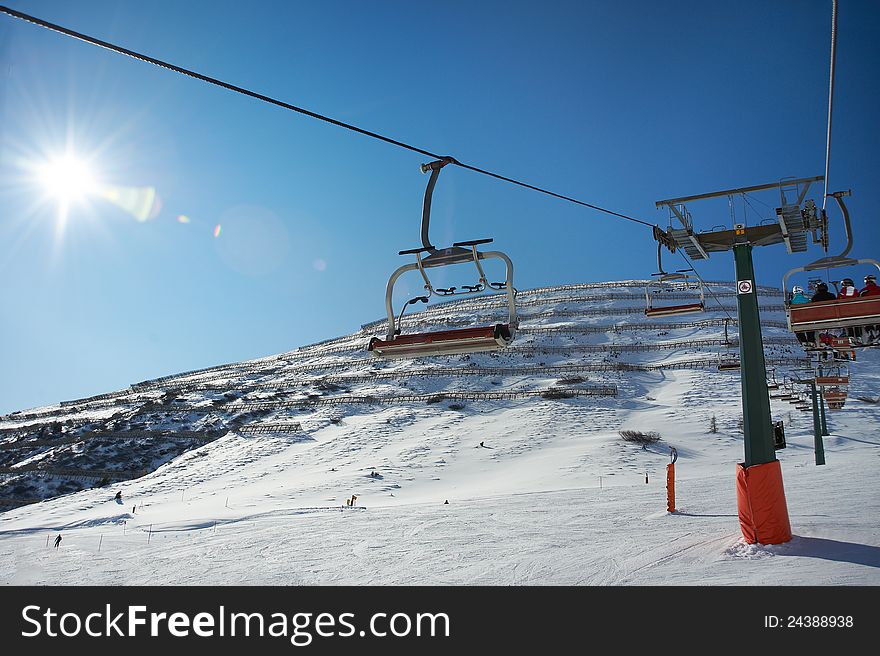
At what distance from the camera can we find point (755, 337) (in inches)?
386

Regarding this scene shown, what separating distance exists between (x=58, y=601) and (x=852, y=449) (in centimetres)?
3064

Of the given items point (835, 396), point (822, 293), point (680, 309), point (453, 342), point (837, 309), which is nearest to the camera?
point (453, 342)

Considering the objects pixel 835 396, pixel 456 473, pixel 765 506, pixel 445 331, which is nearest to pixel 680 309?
pixel 765 506

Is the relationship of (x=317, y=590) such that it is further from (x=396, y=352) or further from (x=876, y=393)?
(x=876, y=393)

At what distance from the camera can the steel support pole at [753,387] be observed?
9.52 m

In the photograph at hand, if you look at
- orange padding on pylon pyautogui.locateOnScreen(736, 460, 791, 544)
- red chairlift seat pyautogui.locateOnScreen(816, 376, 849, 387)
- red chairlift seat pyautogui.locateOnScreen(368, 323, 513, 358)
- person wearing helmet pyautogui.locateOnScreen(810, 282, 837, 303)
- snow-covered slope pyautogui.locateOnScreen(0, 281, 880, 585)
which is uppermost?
person wearing helmet pyautogui.locateOnScreen(810, 282, 837, 303)

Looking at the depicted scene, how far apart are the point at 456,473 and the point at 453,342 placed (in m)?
22.4

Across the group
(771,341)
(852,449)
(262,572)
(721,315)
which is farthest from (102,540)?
(721,315)

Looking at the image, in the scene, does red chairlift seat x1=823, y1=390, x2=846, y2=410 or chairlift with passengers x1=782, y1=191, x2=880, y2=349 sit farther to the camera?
red chairlift seat x1=823, y1=390, x2=846, y2=410

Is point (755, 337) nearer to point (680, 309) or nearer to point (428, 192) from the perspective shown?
point (680, 309)

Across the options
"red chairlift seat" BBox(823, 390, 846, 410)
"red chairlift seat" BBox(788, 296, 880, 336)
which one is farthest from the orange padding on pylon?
"red chairlift seat" BBox(823, 390, 846, 410)

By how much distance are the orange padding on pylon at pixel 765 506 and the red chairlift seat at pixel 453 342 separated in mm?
5486

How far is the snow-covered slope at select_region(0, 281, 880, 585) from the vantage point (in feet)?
34.3

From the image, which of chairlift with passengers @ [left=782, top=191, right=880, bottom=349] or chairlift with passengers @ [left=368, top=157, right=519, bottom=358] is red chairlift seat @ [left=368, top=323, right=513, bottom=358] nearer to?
chairlift with passengers @ [left=368, top=157, right=519, bottom=358]
